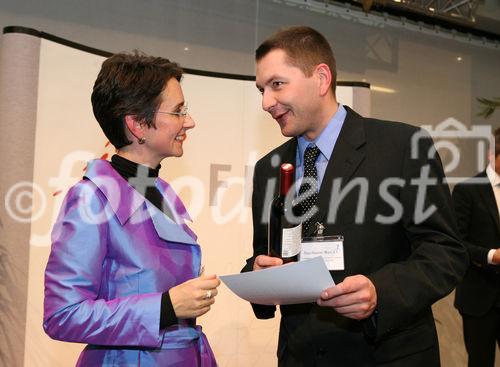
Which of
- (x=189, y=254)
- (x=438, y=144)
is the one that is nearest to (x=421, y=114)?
(x=438, y=144)

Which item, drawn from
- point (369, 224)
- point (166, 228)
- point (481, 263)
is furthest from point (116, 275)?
point (481, 263)

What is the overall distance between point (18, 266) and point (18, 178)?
0.48 metres

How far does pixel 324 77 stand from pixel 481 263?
2183 mm

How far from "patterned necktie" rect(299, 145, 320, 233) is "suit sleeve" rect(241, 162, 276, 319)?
10.2 inches

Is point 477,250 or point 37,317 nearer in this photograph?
point 37,317

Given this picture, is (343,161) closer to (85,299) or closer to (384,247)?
(384,247)

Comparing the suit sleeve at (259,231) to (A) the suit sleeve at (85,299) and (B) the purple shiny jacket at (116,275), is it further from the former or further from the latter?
(A) the suit sleeve at (85,299)

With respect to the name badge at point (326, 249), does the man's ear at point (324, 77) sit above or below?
above

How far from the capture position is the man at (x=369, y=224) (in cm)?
158

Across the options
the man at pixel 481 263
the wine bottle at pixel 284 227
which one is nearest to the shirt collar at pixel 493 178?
the man at pixel 481 263

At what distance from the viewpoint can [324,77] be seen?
1945 mm

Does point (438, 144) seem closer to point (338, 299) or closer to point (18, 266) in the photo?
point (18, 266)

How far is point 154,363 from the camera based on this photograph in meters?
1.63

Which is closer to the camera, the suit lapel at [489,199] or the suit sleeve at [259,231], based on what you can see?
the suit sleeve at [259,231]
